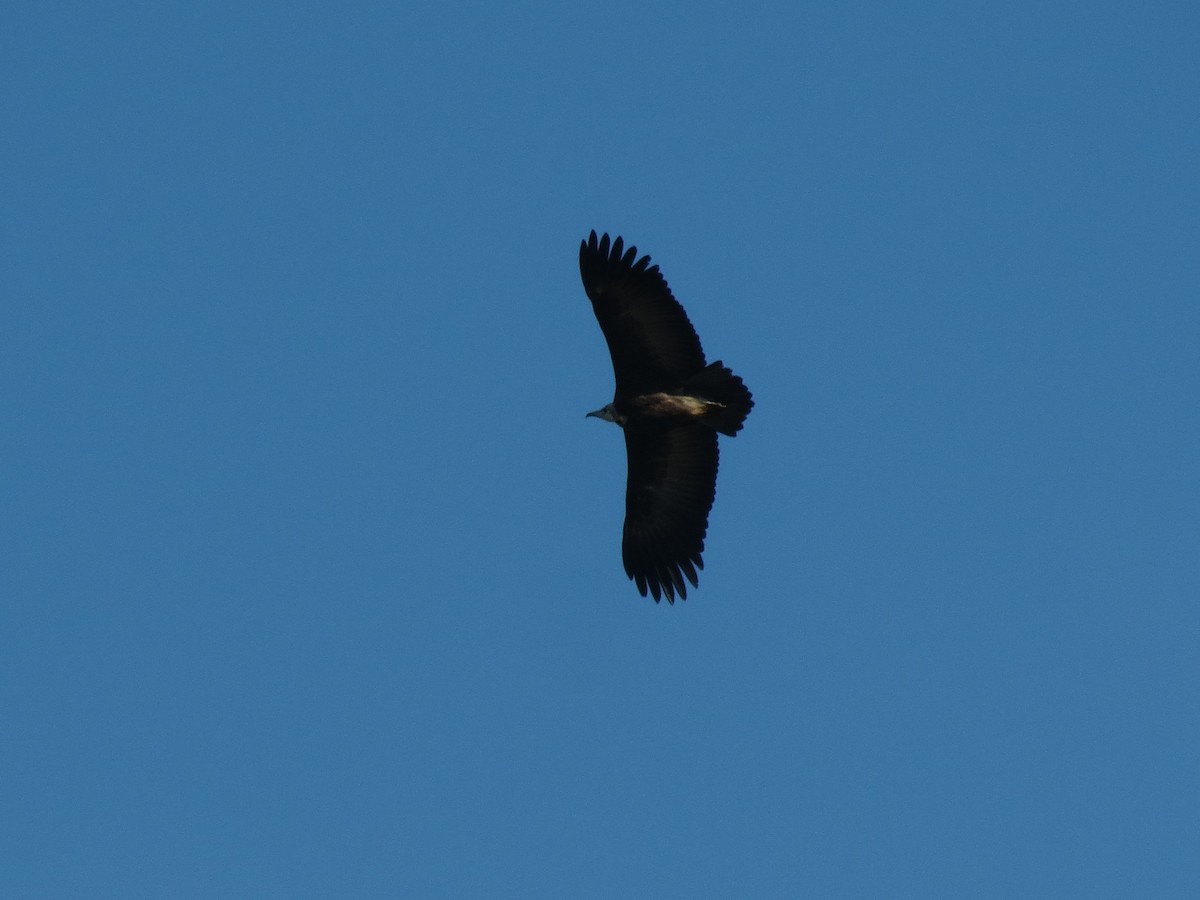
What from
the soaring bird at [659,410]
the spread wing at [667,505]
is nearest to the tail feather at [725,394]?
the soaring bird at [659,410]

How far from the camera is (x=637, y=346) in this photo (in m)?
18.7

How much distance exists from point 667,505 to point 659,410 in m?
1.52

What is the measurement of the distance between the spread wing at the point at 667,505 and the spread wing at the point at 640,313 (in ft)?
3.36

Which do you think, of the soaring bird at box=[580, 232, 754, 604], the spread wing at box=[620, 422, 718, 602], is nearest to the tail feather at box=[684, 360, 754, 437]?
the soaring bird at box=[580, 232, 754, 604]

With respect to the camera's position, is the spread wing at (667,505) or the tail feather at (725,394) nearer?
the tail feather at (725,394)

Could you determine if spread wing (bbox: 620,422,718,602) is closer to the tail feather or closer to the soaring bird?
the soaring bird

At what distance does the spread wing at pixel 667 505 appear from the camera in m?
19.5

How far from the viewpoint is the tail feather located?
1828cm

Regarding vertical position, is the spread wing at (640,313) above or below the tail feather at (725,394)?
above

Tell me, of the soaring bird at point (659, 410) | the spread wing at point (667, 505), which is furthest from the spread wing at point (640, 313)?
the spread wing at point (667, 505)

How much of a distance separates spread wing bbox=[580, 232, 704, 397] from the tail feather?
23 centimetres

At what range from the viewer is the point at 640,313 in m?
18.5

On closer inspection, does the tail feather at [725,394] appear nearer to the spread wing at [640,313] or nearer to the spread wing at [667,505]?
the spread wing at [640,313]

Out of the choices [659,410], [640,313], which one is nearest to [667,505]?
[659,410]
